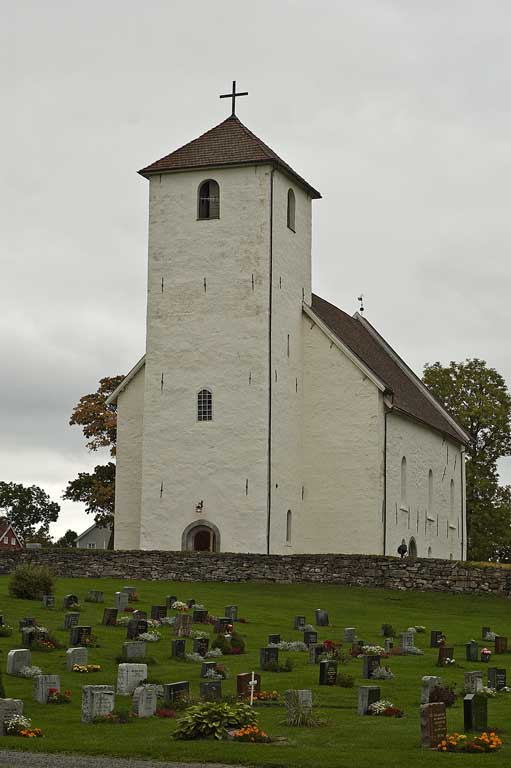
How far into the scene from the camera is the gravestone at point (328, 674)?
20812 mm

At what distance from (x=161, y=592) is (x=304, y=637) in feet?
30.4

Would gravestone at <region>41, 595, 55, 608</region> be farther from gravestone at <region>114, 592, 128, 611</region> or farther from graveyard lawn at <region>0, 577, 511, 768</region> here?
gravestone at <region>114, 592, 128, 611</region>

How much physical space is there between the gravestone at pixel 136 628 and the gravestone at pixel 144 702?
7.94m

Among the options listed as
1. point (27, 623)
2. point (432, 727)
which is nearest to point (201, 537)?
point (27, 623)

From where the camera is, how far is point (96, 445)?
57.1 m

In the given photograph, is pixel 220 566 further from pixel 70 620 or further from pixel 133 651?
pixel 133 651

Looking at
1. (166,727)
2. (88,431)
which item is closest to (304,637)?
(166,727)

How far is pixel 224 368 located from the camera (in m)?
43.4

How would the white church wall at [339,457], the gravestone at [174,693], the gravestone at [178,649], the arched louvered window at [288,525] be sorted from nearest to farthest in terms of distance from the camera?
the gravestone at [174,693], the gravestone at [178,649], the arched louvered window at [288,525], the white church wall at [339,457]

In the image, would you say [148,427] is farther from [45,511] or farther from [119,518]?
[45,511]

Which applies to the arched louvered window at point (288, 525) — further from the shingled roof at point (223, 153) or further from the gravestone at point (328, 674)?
the gravestone at point (328, 674)

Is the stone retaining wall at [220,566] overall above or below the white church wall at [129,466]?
below

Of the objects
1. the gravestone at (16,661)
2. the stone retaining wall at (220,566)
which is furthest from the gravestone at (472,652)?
the stone retaining wall at (220,566)

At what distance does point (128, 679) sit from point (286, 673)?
362cm
